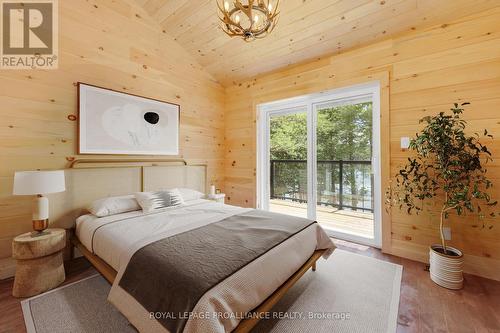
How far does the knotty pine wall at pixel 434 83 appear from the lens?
2.19m

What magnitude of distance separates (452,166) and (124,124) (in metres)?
3.88

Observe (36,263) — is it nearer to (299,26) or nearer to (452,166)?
(299,26)

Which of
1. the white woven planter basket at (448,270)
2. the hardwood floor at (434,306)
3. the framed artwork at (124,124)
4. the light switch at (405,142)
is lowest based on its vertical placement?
the hardwood floor at (434,306)

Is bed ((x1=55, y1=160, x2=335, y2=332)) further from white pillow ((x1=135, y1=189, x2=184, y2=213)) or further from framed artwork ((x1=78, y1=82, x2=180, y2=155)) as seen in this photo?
framed artwork ((x1=78, y1=82, x2=180, y2=155))

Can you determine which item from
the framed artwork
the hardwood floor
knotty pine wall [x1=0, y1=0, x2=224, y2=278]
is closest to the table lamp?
knotty pine wall [x1=0, y1=0, x2=224, y2=278]

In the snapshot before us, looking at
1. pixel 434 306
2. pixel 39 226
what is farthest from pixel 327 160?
pixel 39 226

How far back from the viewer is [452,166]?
218cm

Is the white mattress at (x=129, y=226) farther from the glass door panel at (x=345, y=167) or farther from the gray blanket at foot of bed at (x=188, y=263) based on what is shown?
the glass door panel at (x=345, y=167)

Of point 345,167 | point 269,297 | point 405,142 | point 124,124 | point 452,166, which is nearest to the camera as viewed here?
point 269,297

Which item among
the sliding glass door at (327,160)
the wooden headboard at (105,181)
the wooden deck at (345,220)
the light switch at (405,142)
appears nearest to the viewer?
the wooden headboard at (105,181)

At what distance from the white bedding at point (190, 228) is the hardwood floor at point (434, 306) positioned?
0.63 meters

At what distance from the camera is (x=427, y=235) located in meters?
2.51

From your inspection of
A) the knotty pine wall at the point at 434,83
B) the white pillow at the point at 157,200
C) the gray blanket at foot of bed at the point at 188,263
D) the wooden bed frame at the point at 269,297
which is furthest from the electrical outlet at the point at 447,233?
the white pillow at the point at 157,200

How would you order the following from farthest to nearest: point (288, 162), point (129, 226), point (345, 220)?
1. point (288, 162)
2. point (345, 220)
3. point (129, 226)
